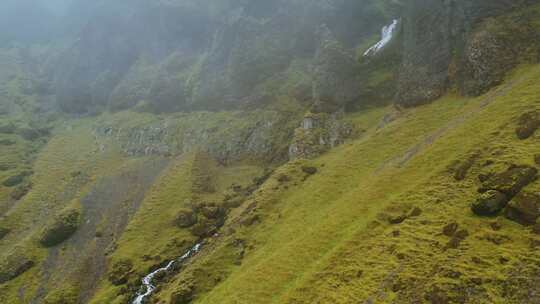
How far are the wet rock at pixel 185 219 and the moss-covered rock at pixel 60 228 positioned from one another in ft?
91.1

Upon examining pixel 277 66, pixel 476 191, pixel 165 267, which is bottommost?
pixel 165 267

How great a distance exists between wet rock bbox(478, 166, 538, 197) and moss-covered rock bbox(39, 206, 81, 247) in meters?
89.6

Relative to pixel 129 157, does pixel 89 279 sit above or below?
below

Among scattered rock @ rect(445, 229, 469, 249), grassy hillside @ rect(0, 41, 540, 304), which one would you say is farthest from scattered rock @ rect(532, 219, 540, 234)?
scattered rock @ rect(445, 229, 469, 249)

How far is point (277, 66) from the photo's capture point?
461 ft

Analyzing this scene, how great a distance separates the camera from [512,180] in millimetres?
42031

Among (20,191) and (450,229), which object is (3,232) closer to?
(20,191)

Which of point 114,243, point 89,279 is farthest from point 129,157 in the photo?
point 89,279

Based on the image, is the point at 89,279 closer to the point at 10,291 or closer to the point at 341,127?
the point at 10,291

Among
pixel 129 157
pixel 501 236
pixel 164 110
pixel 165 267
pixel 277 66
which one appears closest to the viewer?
pixel 501 236

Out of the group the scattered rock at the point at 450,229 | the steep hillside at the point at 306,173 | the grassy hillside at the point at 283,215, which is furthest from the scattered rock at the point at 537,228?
the scattered rock at the point at 450,229

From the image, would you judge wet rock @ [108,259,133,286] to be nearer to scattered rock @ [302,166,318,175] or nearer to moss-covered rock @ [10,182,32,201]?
scattered rock @ [302,166,318,175]

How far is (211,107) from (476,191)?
110 metres

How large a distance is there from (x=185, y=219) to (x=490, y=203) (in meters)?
63.8
